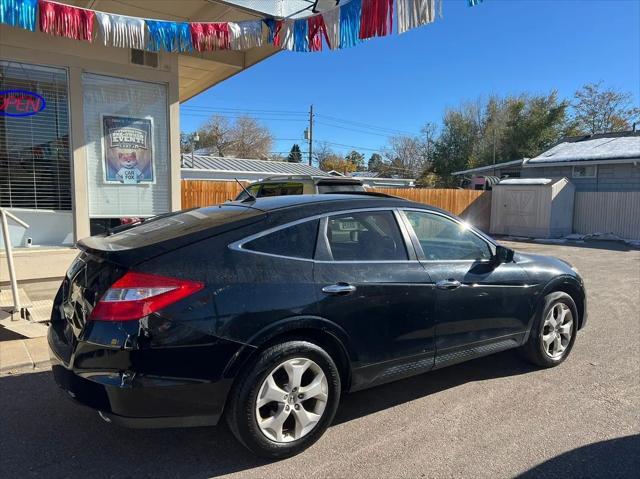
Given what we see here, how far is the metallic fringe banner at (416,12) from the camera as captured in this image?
5.96 meters

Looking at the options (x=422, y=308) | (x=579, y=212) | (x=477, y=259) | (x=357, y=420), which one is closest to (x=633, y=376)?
(x=477, y=259)

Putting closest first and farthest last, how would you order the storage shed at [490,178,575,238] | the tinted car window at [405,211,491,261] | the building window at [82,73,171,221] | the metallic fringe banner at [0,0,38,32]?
the tinted car window at [405,211,491,261] → the metallic fringe banner at [0,0,38,32] → the building window at [82,73,171,221] → the storage shed at [490,178,575,238]

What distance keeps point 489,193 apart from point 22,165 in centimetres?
1954

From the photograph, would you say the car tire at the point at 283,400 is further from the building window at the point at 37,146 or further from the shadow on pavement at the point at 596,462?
the building window at the point at 37,146

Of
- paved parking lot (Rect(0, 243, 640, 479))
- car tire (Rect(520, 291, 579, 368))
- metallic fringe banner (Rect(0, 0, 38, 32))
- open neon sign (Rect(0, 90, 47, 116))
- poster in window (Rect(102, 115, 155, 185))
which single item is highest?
metallic fringe banner (Rect(0, 0, 38, 32))

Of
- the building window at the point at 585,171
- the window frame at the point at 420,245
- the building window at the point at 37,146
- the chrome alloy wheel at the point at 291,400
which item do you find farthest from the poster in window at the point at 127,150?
the building window at the point at 585,171

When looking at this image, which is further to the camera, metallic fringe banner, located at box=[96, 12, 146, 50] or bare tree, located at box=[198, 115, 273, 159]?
bare tree, located at box=[198, 115, 273, 159]

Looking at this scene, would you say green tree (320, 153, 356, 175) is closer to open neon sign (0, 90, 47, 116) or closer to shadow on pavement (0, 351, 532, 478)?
open neon sign (0, 90, 47, 116)

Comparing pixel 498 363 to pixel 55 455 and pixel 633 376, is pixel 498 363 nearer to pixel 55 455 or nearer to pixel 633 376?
pixel 633 376

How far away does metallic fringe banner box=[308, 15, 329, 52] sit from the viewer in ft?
21.8

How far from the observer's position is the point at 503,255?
4.21 metres

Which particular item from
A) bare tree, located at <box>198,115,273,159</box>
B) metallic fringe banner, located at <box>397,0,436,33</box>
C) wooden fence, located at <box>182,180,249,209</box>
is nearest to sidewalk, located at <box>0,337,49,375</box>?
metallic fringe banner, located at <box>397,0,436,33</box>

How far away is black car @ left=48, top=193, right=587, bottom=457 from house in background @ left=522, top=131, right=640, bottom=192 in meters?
18.6

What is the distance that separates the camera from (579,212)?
20234 mm
